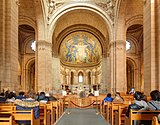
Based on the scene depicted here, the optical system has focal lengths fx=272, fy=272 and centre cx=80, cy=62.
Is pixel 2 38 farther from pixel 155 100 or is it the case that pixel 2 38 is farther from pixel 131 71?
pixel 131 71

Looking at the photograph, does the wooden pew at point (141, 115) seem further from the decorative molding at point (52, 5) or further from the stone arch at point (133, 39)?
the stone arch at point (133, 39)

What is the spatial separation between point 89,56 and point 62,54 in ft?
15.7

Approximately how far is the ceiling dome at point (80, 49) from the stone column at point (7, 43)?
25.3m

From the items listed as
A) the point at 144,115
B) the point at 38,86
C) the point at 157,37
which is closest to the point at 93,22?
the point at 38,86

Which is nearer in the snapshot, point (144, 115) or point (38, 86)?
point (144, 115)

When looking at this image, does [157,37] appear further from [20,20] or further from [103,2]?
[20,20]

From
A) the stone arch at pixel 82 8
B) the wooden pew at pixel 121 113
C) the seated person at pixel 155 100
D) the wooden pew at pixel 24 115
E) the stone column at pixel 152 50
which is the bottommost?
the wooden pew at pixel 121 113

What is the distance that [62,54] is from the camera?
41.2 metres

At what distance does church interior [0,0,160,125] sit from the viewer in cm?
1272

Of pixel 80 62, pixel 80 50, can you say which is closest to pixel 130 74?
pixel 80 62

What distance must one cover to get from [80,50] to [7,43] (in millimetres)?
30943

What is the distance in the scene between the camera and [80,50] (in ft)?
142

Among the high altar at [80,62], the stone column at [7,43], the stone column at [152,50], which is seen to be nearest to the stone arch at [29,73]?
the high altar at [80,62]

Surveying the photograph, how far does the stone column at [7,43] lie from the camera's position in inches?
484
